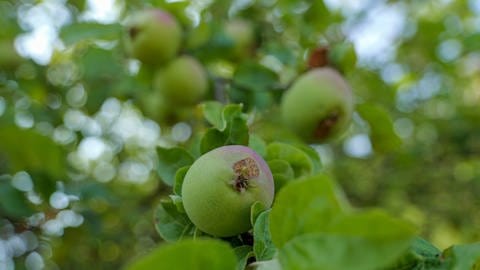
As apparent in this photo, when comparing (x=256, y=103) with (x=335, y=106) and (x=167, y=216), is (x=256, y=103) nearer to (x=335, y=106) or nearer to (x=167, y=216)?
(x=335, y=106)

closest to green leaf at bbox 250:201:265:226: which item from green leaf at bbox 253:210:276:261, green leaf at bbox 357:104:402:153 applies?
green leaf at bbox 253:210:276:261

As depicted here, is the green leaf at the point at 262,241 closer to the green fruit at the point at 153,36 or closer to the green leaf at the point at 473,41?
the green fruit at the point at 153,36

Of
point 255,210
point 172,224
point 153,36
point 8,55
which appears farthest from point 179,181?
point 8,55

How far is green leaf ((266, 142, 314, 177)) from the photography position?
98 cm

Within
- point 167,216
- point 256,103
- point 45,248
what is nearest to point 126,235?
point 45,248

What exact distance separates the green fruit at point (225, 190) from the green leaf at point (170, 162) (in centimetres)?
22

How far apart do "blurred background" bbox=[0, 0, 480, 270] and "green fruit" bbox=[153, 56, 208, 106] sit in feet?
0.20

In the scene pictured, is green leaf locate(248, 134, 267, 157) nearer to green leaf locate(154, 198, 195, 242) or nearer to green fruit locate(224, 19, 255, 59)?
green leaf locate(154, 198, 195, 242)

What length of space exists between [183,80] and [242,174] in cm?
89

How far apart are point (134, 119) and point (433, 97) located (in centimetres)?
168

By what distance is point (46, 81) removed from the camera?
7.16 feet

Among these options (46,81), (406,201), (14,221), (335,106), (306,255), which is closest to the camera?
(306,255)

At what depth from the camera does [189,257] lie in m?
0.52

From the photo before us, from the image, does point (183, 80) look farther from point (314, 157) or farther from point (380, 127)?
point (314, 157)
